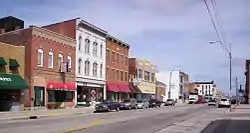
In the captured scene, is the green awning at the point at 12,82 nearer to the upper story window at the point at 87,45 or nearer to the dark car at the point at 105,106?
the dark car at the point at 105,106

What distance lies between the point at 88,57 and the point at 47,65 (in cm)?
1130

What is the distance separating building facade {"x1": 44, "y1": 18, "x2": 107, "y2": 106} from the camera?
5650cm

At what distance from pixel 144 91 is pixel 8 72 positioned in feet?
159

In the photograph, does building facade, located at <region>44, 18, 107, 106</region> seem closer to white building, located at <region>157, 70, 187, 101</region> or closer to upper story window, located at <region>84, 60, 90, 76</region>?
upper story window, located at <region>84, 60, 90, 76</region>

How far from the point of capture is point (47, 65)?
48844mm

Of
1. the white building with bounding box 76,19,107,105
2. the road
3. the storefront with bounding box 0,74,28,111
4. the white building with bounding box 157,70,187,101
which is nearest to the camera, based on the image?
the road

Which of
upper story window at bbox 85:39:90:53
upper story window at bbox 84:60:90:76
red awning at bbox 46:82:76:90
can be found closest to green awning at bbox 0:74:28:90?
red awning at bbox 46:82:76:90

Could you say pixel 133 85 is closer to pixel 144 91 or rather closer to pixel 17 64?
pixel 144 91

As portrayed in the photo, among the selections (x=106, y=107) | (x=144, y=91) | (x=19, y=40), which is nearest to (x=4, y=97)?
(x=19, y=40)

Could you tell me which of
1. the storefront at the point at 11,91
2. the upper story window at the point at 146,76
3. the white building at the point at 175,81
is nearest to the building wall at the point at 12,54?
the storefront at the point at 11,91

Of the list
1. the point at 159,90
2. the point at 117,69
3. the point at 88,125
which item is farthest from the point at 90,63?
the point at 159,90

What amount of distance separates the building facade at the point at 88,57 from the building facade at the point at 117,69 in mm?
2166

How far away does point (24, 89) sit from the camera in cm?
4491

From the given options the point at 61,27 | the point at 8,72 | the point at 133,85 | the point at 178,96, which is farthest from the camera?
the point at 178,96
